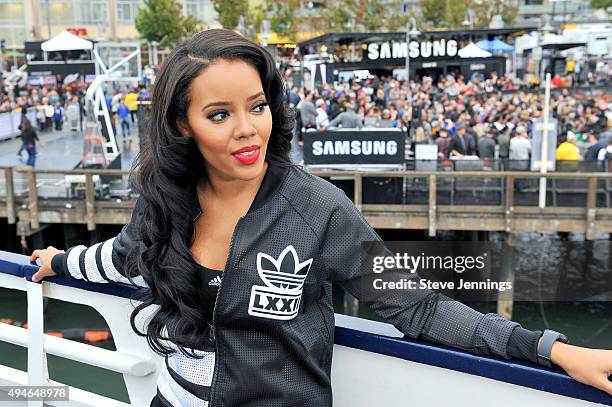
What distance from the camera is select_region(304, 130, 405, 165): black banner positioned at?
1251 cm

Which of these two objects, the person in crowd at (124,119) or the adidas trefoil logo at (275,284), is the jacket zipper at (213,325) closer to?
the adidas trefoil logo at (275,284)

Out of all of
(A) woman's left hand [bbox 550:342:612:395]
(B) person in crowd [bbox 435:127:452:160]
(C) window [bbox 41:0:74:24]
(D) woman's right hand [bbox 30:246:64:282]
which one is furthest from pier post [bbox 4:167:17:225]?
(C) window [bbox 41:0:74:24]

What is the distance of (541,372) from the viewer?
155 centimetres

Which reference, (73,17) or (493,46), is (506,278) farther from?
(73,17)

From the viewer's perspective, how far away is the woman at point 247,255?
157cm

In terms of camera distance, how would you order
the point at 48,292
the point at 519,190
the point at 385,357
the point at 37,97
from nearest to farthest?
the point at 385,357, the point at 48,292, the point at 519,190, the point at 37,97

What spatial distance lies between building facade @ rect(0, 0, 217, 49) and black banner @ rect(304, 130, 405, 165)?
4445 centimetres

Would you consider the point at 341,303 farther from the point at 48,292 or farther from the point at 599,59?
the point at 599,59

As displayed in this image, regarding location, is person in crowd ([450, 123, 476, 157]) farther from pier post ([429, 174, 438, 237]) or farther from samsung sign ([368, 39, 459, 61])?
samsung sign ([368, 39, 459, 61])

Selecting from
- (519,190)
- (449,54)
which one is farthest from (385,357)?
(449,54)

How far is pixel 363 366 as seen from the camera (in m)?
1.87

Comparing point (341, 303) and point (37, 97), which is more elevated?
point (37, 97)

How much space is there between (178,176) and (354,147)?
11147 mm

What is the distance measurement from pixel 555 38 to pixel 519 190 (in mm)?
18454
